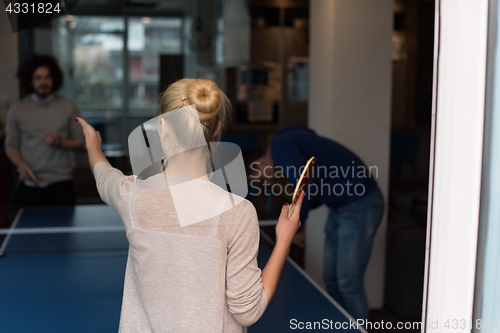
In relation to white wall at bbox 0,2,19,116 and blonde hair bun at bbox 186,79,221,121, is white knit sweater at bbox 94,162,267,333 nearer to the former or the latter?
blonde hair bun at bbox 186,79,221,121

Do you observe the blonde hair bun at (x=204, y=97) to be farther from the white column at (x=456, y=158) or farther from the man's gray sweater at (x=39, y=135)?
the man's gray sweater at (x=39, y=135)

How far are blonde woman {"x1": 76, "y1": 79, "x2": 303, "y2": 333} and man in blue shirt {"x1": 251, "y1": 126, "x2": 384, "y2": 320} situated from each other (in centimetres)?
130

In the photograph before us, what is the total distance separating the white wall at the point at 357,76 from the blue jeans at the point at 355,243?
1.61 feet

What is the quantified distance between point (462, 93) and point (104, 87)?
28.2 ft

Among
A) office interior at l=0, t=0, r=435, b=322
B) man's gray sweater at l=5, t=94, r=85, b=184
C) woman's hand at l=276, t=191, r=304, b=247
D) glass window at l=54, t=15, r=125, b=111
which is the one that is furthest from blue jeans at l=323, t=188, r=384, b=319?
glass window at l=54, t=15, r=125, b=111

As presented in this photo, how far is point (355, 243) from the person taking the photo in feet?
8.69

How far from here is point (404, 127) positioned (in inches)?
267

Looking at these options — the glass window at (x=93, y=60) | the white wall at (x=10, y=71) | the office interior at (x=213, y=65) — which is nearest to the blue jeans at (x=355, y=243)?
the office interior at (x=213, y=65)

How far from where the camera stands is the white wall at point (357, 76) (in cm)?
292

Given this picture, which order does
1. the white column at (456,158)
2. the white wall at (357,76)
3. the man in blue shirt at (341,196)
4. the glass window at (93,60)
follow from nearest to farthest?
1. the white column at (456,158)
2. the man in blue shirt at (341,196)
3. the white wall at (357,76)
4. the glass window at (93,60)

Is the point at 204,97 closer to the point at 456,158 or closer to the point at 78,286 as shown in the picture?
the point at 456,158

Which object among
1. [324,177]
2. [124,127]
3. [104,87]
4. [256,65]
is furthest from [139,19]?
[324,177]

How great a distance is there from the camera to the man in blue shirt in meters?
2.53

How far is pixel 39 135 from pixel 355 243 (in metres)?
2.22
